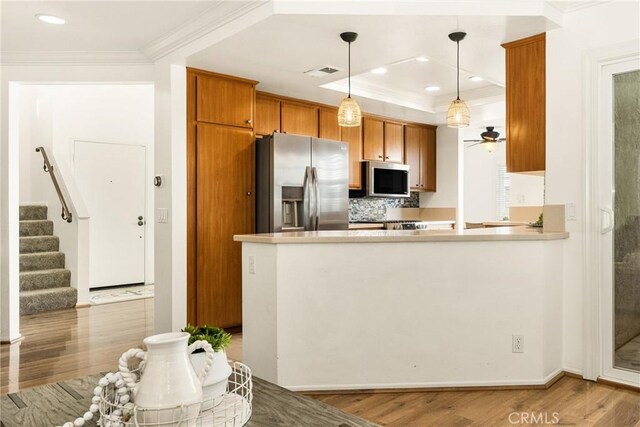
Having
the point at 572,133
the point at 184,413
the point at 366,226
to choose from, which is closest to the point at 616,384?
the point at 572,133

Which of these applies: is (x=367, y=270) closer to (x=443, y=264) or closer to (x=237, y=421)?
(x=443, y=264)

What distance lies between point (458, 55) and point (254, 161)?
2.00 meters

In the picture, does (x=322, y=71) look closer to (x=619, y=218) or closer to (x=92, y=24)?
(x=92, y=24)

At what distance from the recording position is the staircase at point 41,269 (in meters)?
5.21

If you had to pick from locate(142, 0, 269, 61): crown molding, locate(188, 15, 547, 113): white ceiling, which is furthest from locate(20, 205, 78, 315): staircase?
locate(188, 15, 547, 113): white ceiling

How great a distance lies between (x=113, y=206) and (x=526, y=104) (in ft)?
18.2

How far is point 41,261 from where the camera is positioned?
18.6 ft

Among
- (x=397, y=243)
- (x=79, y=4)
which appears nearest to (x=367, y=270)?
(x=397, y=243)

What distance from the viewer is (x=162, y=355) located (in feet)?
2.81

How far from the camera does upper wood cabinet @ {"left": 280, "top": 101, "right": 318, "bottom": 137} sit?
506cm

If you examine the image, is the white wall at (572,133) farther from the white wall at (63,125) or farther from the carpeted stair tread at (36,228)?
the carpeted stair tread at (36,228)

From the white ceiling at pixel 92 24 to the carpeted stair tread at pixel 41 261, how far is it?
2.62 meters

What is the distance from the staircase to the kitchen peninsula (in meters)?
3.57

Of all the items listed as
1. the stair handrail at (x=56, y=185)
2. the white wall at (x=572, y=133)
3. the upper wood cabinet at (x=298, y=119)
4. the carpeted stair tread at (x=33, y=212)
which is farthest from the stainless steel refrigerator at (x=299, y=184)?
the carpeted stair tread at (x=33, y=212)
